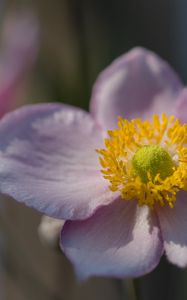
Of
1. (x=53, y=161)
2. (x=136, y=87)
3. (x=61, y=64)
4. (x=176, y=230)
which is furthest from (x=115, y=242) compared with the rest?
(x=61, y=64)

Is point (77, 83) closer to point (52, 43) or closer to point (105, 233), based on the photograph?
Answer: point (52, 43)

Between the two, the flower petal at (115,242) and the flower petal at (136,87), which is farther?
the flower petal at (136,87)

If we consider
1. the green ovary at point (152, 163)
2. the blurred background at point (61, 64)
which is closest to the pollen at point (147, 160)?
the green ovary at point (152, 163)

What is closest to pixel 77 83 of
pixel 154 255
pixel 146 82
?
pixel 146 82

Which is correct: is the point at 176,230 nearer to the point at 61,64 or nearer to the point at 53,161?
the point at 53,161

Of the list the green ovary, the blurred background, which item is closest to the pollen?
the green ovary

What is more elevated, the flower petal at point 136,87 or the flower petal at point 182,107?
the flower petal at point 136,87

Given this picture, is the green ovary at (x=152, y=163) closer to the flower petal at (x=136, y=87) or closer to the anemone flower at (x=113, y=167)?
the anemone flower at (x=113, y=167)
